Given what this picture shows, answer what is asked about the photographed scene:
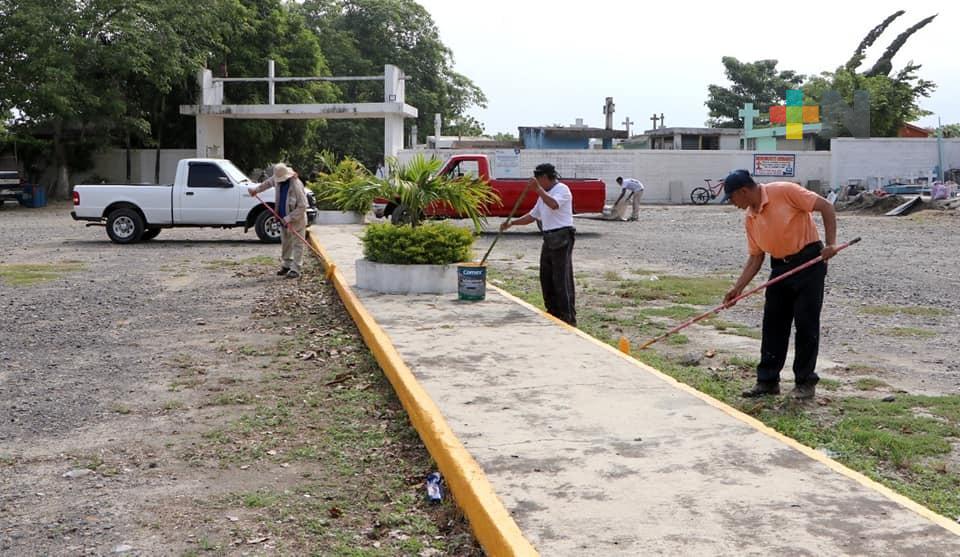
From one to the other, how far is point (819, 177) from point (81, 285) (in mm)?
35834

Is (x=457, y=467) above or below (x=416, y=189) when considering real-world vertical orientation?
below

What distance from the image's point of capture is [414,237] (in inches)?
471

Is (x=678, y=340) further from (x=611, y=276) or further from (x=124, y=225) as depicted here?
(x=124, y=225)

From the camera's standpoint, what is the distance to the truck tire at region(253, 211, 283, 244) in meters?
20.8

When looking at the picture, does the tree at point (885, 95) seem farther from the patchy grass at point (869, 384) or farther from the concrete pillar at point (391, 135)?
the patchy grass at point (869, 384)

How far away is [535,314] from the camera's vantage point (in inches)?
409

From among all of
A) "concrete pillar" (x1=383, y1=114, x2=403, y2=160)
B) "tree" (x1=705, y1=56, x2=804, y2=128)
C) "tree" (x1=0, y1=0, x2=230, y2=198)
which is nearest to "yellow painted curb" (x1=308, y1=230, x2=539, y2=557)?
"tree" (x1=0, y1=0, x2=230, y2=198)

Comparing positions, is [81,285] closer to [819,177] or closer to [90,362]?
[90,362]

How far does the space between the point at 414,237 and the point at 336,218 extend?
14.9 metres

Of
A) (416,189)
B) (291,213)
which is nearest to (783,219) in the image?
(416,189)

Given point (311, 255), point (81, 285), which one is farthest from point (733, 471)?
point (311, 255)

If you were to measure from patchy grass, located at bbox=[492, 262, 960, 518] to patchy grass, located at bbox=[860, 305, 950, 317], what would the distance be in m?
1.50

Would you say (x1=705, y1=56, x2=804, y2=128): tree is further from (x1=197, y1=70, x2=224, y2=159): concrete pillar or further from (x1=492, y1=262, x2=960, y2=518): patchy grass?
(x1=492, y1=262, x2=960, y2=518): patchy grass

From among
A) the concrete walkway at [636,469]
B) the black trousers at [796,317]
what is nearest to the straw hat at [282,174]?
the concrete walkway at [636,469]
